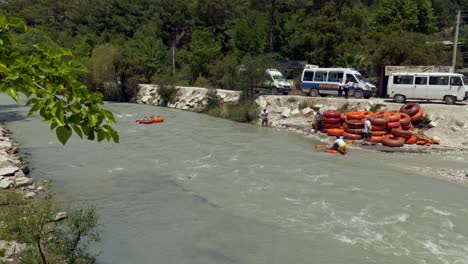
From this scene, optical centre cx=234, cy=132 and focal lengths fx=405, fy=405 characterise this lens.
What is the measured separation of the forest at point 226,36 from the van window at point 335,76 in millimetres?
6018

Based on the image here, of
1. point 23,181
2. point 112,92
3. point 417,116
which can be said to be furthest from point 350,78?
point 112,92

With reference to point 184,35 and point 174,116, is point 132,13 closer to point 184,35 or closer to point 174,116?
point 184,35

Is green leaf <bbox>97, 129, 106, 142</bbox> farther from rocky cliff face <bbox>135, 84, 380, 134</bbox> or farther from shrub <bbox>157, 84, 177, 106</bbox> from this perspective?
shrub <bbox>157, 84, 177, 106</bbox>

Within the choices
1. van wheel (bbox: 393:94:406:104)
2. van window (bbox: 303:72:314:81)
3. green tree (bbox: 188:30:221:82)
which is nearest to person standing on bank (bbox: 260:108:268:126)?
van window (bbox: 303:72:314:81)

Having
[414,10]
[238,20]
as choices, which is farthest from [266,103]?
[414,10]

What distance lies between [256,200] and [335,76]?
62.0 ft

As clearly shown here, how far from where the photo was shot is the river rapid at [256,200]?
403 inches

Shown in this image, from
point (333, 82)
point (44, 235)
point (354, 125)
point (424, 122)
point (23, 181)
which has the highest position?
point (333, 82)

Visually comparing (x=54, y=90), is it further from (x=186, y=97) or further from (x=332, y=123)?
(x=186, y=97)

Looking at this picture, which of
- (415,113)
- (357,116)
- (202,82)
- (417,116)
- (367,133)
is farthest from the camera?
(202,82)

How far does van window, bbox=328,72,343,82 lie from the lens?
29.9m

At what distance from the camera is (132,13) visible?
7294cm

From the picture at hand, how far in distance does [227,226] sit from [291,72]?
38.2 meters

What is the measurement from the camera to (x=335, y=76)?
30.2 meters
